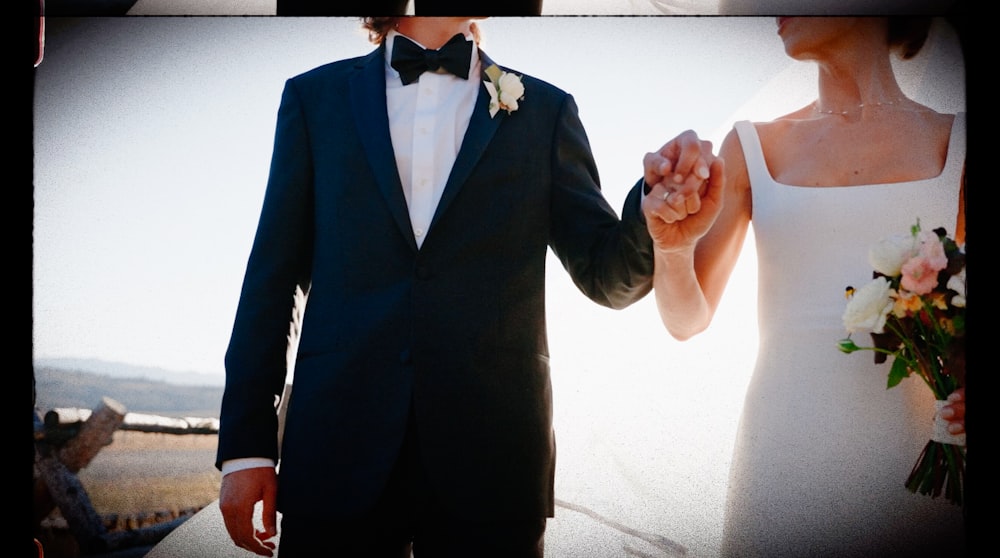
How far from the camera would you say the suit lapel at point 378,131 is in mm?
1726

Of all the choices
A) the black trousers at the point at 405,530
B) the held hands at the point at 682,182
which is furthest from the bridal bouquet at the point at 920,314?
the black trousers at the point at 405,530

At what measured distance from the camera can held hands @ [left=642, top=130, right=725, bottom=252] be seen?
1.46m

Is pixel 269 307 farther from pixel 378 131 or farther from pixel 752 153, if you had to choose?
pixel 752 153

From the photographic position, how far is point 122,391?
2191 millimetres

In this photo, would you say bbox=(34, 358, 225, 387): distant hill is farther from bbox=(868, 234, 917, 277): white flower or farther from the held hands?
bbox=(868, 234, 917, 277): white flower

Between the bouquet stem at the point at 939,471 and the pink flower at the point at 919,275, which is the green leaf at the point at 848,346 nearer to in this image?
the pink flower at the point at 919,275

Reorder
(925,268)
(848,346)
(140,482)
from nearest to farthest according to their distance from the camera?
(925,268) < (848,346) < (140,482)

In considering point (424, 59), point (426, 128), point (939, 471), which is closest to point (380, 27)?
point (424, 59)

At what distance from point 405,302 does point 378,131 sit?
0.39m

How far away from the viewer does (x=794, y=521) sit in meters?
2.13

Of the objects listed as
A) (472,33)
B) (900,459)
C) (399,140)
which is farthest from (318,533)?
(900,459)

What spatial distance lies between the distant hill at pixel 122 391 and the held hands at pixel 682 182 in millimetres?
1326

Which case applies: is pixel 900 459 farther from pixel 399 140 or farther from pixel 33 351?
pixel 33 351

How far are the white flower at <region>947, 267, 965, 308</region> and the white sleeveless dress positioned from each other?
0.21 metres
